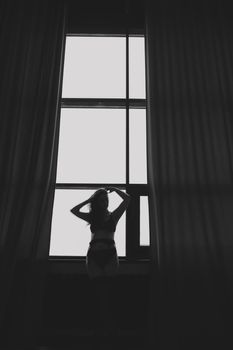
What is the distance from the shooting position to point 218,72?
3586 millimetres

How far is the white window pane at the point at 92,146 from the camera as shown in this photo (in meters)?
3.55

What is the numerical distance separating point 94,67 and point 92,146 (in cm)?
95

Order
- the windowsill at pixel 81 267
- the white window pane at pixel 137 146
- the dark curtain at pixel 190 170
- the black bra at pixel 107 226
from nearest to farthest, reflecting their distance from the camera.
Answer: the black bra at pixel 107 226
the dark curtain at pixel 190 170
the windowsill at pixel 81 267
the white window pane at pixel 137 146

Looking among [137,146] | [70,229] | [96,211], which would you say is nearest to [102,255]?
[96,211]

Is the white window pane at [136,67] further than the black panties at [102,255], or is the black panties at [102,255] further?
the white window pane at [136,67]

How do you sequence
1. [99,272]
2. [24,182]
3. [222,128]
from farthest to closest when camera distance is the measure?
[222,128] < [24,182] < [99,272]

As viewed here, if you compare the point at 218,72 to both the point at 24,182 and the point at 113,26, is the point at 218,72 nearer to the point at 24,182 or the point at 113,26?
the point at 113,26

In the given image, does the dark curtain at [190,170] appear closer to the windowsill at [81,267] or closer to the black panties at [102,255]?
the windowsill at [81,267]

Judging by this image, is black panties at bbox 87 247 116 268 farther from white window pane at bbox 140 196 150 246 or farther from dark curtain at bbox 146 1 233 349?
white window pane at bbox 140 196 150 246

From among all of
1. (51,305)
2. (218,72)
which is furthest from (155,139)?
(51,305)

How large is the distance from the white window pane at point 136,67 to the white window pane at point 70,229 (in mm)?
1153

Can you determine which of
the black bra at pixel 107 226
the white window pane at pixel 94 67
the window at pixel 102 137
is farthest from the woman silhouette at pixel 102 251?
the white window pane at pixel 94 67

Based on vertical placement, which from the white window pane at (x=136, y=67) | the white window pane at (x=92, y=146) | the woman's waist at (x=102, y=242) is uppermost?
the white window pane at (x=136, y=67)

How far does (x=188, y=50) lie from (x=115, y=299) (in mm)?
2449
